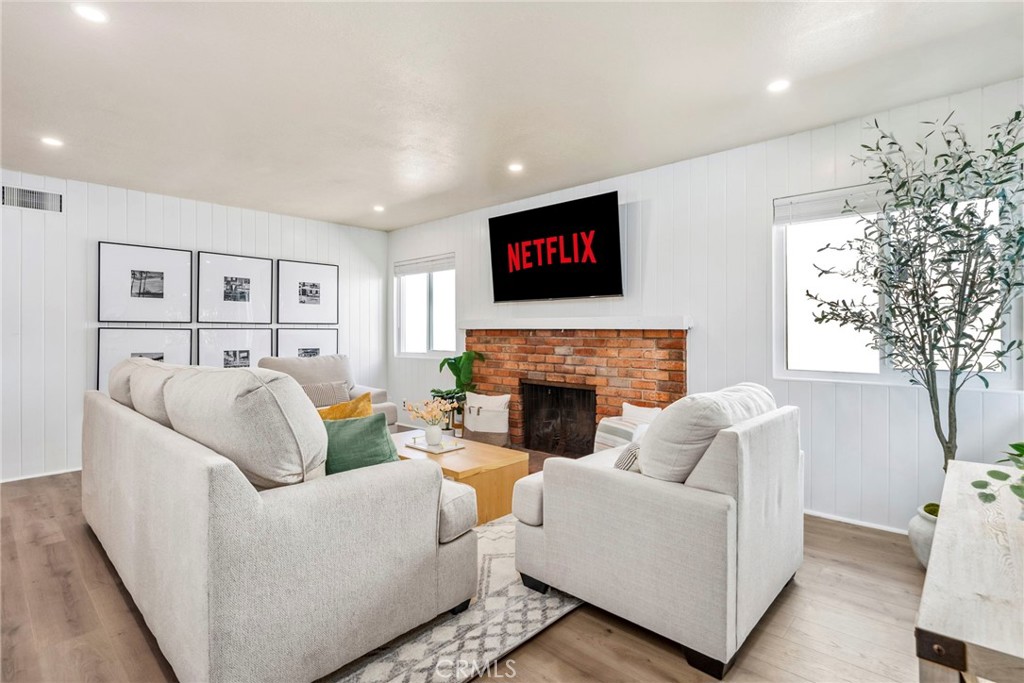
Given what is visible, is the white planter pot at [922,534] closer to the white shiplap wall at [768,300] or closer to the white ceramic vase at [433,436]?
the white shiplap wall at [768,300]

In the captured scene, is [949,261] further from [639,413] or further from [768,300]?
[639,413]

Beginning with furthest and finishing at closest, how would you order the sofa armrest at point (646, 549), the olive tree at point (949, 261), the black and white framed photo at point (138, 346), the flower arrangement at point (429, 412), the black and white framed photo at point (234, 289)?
the black and white framed photo at point (234, 289) → the black and white framed photo at point (138, 346) → the flower arrangement at point (429, 412) → the olive tree at point (949, 261) → the sofa armrest at point (646, 549)

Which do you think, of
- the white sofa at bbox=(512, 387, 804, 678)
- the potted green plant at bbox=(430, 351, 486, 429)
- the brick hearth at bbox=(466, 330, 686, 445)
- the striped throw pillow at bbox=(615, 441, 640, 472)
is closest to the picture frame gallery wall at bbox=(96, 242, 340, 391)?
the potted green plant at bbox=(430, 351, 486, 429)

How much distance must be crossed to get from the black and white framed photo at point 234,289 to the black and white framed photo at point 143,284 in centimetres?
15

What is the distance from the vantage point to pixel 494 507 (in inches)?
120

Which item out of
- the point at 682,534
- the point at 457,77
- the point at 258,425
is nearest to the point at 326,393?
the point at 457,77

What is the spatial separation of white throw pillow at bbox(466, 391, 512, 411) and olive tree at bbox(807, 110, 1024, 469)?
9.34 feet

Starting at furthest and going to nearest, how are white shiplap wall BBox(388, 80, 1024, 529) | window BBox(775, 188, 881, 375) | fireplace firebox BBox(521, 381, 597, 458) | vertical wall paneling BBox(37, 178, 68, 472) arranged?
1. fireplace firebox BBox(521, 381, 597, 458)
2. vertical wall paneling BBox(37, 178, 68, 472)
3. window BBox(775, 188, 881, 375)
4. white shiplap wall BBox(388, 80, 1024, 529)

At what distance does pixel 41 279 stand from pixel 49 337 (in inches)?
18.1

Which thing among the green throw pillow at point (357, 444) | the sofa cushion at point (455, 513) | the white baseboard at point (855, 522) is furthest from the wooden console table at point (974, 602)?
the white baseboard at point (855, 522)

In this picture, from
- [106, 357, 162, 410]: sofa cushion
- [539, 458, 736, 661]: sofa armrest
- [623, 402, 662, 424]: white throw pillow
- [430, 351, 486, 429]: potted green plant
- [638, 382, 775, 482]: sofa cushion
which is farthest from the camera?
[430, 351, 486, 429]: potted green plant

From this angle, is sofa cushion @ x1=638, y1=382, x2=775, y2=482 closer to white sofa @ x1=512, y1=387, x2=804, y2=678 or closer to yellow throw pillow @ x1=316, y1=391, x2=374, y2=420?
white sofa @ x1=512, y1=387, x2=804, y2=678

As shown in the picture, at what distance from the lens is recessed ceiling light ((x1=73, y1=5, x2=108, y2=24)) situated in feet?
6.44

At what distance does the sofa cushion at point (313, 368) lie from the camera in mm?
4605
